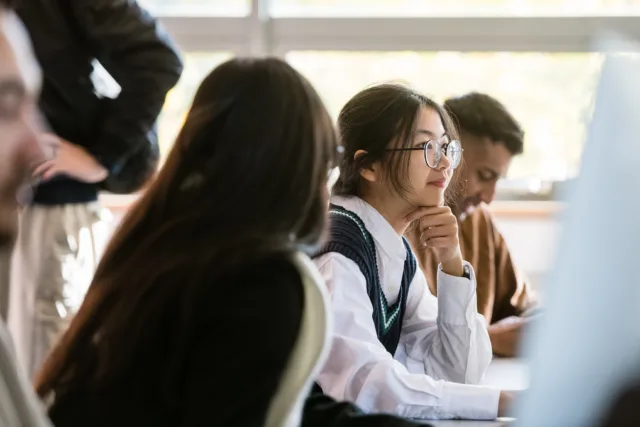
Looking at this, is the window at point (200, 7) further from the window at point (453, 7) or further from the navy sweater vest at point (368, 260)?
the navy sweater vest at point (368, 260)

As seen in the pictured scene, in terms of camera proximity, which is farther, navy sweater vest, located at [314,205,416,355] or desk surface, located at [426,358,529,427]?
navy sweater vest, located at [314,205,416,355]

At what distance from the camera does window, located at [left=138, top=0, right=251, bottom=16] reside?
10.4ft

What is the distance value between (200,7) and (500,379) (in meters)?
2.13

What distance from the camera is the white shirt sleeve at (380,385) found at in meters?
1.23

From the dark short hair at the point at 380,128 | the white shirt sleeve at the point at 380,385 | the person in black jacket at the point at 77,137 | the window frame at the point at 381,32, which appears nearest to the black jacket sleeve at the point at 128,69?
the person in black jacket at the point at 77,137

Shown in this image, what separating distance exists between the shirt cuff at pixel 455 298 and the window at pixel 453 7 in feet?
5.75

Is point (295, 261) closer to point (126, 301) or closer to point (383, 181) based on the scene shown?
point (126, 301)

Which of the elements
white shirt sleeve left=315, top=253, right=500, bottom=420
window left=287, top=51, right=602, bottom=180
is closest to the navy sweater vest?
white shirt sleeve left=315, top=253, right=500, bottom=420

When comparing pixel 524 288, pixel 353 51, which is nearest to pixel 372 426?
pixel 524 288

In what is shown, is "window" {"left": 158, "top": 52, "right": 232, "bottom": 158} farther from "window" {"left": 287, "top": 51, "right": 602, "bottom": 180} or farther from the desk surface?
the desk surface

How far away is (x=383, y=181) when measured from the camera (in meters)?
1.53

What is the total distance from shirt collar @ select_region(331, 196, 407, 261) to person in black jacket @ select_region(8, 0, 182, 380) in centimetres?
55

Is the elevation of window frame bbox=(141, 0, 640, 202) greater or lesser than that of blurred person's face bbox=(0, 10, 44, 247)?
lesser

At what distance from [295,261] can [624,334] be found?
431mm
